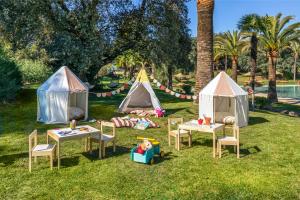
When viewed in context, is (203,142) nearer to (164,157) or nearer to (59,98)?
(164,157)

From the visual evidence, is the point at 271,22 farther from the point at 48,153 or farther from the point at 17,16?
the point at 48,153

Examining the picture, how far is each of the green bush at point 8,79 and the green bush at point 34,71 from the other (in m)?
6.36

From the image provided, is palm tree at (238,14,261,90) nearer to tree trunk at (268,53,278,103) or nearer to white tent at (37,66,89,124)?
tree trunk at (268,53,278,103)

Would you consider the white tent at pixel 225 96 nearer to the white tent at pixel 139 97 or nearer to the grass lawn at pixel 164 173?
the grass lawn at pixel 164 173

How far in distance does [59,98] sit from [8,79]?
23.4 ft

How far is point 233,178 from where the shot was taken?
7645mm

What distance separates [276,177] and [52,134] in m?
6.39

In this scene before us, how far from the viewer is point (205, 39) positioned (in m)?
16.5

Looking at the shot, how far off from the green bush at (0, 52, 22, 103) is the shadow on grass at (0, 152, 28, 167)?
10864mm

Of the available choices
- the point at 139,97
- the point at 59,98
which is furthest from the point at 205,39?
the point at 59,98

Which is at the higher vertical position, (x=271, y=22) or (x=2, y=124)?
(x=271, y=22)

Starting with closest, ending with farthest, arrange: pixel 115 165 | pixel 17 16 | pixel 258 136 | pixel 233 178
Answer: pixel 233 178
pixel 115 165
pixel 258 136
pixel 17 16

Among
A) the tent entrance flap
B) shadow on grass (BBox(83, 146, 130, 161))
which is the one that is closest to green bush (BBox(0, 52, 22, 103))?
the tent entrance flap

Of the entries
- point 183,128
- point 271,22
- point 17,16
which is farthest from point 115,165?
point 271,22
